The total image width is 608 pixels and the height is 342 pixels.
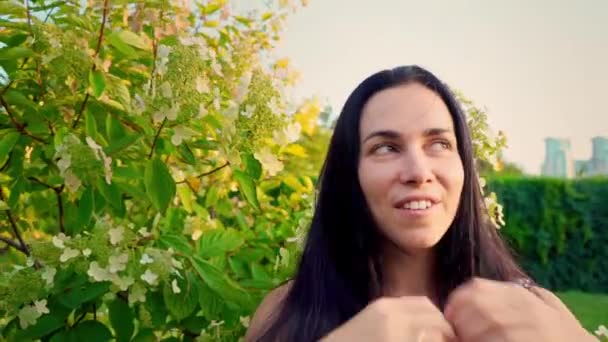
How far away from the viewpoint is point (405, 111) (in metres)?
1.56

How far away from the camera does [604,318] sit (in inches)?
311

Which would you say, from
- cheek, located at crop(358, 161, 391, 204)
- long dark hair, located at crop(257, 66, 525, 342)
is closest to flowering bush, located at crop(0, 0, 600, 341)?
long dark hair, located at crop(257, 66, 525, 342)

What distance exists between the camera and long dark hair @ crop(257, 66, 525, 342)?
163 centimetres

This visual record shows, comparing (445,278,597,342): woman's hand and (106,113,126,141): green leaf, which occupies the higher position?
(106,113,126,141): green leaf

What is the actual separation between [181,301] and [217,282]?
88 millimetres

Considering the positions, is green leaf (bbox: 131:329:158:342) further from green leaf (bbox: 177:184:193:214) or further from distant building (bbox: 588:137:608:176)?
distant building (bbox: 588:137:608:176)

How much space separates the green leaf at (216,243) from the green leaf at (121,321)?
8.3 inches

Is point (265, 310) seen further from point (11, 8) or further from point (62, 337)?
point (11, 8)

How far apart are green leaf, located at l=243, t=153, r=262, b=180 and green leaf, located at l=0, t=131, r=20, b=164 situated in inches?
21.7

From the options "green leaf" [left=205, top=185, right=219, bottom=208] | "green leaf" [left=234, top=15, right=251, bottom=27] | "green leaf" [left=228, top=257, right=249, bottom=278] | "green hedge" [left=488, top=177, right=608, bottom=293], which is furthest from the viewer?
"green hedge" [left=488, top=177, right=608, bottom=293]

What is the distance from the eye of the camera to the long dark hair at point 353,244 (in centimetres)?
163

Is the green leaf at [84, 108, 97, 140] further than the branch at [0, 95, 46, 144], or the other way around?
the branch at [0, 95, 46, 144]

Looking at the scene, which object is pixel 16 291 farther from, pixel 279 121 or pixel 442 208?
pixel 442 208

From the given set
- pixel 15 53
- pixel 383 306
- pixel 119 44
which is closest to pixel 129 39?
pixel 119 44
